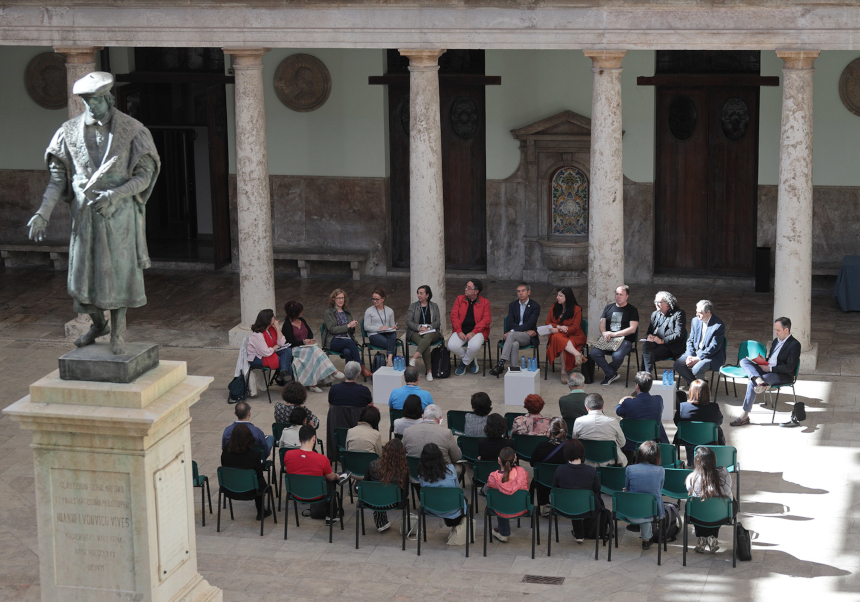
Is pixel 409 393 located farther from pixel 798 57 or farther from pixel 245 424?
pixel 798 57

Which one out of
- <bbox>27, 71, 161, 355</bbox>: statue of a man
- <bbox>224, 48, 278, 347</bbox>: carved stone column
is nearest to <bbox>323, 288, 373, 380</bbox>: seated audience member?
<bbox>224, 48, 278, 347</bbox>: carved stone column

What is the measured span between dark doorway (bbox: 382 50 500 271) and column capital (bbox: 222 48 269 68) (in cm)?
410

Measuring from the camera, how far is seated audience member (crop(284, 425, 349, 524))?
1053 cm

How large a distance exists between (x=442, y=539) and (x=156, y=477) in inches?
145

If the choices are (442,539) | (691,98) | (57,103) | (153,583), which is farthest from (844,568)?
(57,103)

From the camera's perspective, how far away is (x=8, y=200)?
2102cm

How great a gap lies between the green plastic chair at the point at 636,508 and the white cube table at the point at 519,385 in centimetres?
376

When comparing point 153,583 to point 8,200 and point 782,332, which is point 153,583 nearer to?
point 782,332

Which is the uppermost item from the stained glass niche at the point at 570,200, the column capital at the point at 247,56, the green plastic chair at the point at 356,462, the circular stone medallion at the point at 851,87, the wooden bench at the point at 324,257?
the column capital at the point at 247,56

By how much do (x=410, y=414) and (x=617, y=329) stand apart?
160 inches

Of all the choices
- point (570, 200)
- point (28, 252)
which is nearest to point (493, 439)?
point (570, 200)

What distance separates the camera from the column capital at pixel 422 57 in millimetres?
15062

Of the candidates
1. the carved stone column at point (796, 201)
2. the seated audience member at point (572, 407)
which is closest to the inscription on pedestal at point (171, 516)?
the seated audience member at point (572, 407)

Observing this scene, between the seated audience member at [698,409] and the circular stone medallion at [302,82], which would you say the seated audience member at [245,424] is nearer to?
the seated audience member at [698,409]
